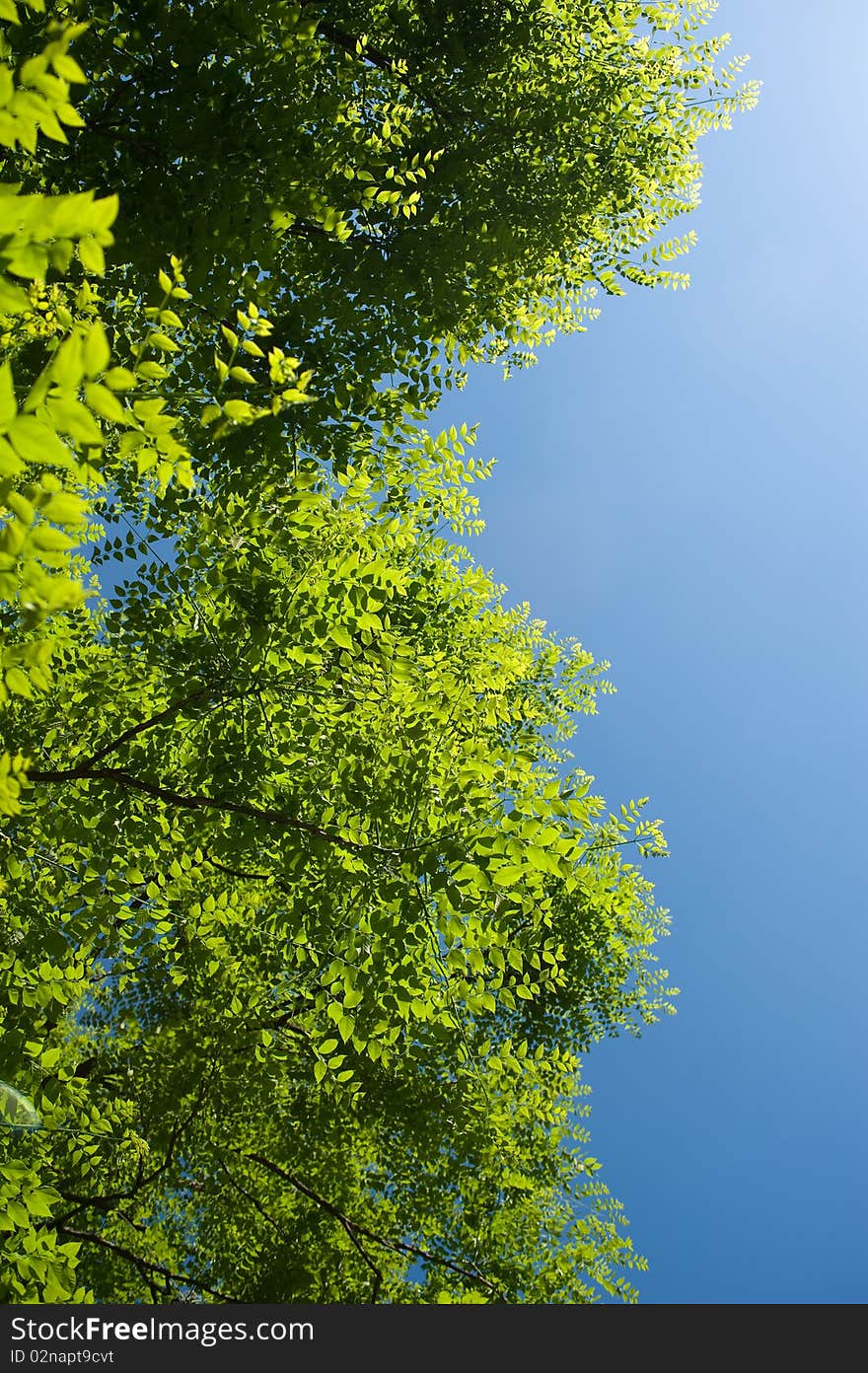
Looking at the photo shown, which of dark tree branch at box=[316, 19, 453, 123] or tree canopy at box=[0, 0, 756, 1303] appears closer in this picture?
tree canopy at box=[0, 0, 756, 1303]

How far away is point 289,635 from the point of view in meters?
4.10

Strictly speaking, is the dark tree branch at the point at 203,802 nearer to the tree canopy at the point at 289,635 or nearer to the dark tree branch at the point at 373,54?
the tree canopy at the point at 289,635

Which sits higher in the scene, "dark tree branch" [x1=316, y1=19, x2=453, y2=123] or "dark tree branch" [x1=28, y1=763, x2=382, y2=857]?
"dark tree branch" [x1=316, y1=19, x2=453, y2=123]

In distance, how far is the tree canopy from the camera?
11.1 feet

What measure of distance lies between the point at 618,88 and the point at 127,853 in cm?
694

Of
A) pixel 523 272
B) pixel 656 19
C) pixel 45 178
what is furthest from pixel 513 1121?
pixel 656 19

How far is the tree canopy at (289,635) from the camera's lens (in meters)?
3.38

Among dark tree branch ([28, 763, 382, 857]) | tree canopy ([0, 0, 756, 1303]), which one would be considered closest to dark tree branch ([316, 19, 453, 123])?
tree canopy ([0, 0, 756, 1303])

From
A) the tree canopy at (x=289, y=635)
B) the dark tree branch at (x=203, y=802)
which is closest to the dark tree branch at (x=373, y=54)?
the tree canopy at (x=289, y=635)

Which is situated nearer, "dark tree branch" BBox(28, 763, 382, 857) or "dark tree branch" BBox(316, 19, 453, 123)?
"dark tree branch" BBox(28, 763, 382, 857)

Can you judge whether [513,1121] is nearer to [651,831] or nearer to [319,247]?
[651,831]

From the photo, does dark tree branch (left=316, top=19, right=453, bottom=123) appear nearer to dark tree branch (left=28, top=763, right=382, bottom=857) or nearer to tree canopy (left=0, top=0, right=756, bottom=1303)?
tree canopy (left=0, top=0, right=756, bottom=1303)

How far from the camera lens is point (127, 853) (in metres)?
4.38

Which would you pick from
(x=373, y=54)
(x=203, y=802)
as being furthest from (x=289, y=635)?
(x=373, y=54)
